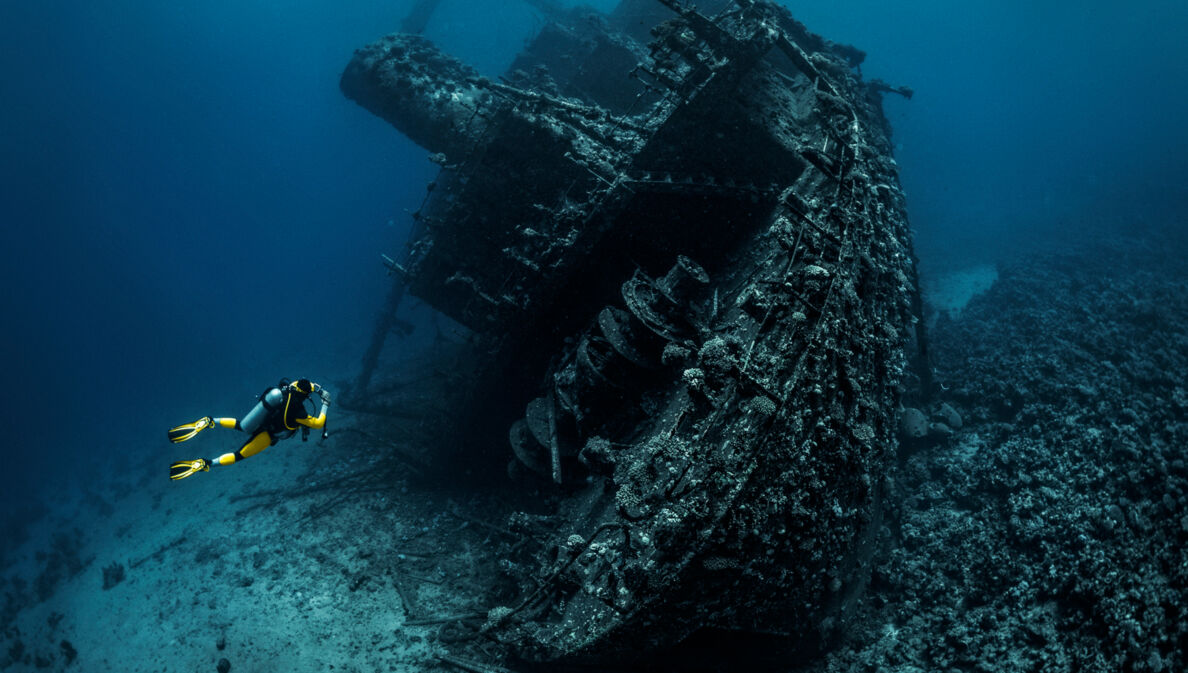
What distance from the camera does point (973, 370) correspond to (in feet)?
40.6

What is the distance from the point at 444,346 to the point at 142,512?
12.7m

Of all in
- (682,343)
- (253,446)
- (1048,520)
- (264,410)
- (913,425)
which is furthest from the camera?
(913,425)

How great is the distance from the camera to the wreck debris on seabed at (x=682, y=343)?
162 inches

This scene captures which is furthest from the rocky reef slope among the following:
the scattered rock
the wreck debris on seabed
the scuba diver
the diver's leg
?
the diver's leg

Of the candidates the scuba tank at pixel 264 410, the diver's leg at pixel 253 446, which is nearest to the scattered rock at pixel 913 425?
the scuba tank at pixel 264 410

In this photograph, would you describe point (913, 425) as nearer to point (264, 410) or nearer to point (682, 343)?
point (682, 343)

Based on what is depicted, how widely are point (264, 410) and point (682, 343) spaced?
20.9 feet

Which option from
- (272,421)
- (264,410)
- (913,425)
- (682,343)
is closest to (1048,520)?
(913,425)

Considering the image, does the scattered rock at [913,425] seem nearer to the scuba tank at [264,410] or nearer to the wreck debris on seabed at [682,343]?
the wreck debris on seabed at [682,343]

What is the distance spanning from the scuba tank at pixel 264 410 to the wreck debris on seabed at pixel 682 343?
2911 mm

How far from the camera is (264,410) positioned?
7559 mm

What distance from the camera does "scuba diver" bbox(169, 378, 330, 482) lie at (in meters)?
7.40

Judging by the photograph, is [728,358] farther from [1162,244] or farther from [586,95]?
[1162,244]

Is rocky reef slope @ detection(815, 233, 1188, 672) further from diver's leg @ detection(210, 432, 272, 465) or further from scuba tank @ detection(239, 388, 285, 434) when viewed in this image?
diver's leg @ detection(210, 432, 272, 465)
